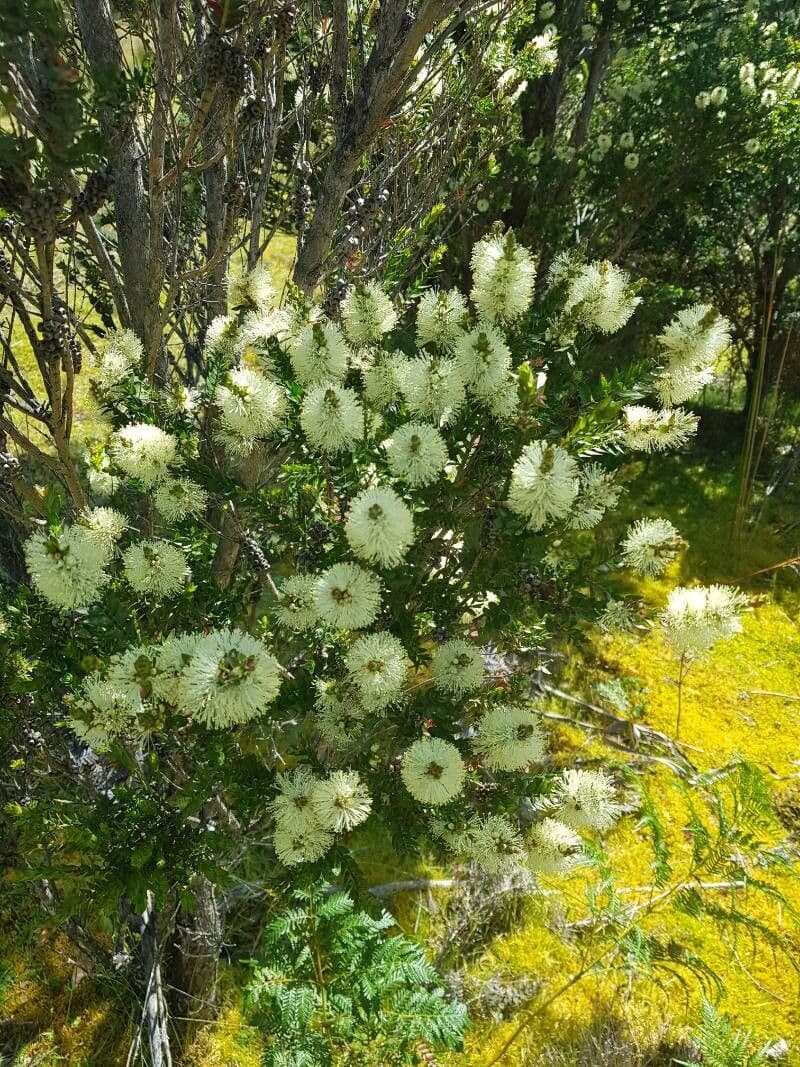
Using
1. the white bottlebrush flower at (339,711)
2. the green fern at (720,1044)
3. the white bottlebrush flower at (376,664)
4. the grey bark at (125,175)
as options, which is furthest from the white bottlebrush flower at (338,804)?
the grey bark at (125,175)

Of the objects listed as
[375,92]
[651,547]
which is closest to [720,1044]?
[651,547]

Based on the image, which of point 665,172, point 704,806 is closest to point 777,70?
point 665,172

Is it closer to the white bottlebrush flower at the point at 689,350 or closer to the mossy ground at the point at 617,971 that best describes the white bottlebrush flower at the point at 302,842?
the mossy ground at the point at 617,971

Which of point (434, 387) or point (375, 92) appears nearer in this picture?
point (434, 387)

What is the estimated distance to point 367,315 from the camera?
1627 mm

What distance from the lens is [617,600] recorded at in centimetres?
161

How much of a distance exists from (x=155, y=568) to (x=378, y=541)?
58 centimetres

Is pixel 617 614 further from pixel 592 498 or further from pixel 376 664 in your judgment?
pixel 376 664

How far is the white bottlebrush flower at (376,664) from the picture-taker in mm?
1496

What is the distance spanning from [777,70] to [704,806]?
5351mm

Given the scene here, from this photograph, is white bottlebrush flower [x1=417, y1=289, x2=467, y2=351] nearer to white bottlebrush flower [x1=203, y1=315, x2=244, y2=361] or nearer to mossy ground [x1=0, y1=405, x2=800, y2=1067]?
white bottlebrush flower [x1=203, y1=315, x2=244, y2=361]

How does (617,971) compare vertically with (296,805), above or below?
below

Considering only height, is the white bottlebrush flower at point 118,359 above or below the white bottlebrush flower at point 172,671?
above

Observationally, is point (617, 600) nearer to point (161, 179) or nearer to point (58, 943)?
point (161, 179)
